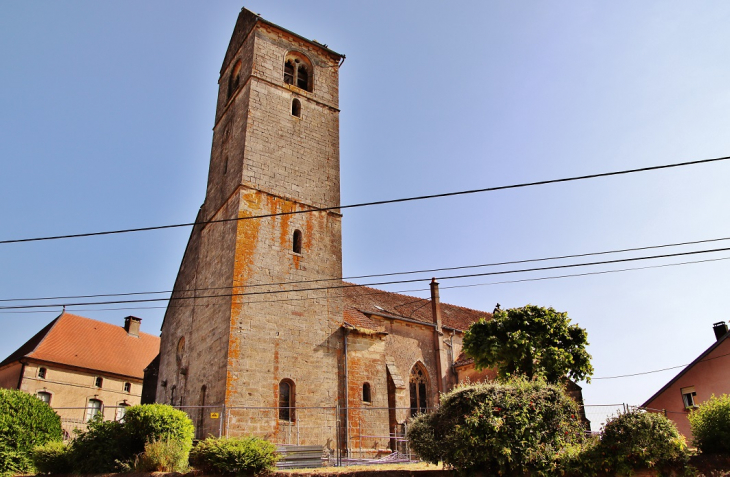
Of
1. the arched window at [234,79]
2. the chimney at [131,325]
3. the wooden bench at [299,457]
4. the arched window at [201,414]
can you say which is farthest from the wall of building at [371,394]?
the chimney at [131,325]

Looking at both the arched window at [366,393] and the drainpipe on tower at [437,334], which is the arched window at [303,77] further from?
the arched window at [366,393]

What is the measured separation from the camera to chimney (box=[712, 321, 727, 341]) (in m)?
27.8

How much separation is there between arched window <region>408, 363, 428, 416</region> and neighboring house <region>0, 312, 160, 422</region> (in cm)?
1760

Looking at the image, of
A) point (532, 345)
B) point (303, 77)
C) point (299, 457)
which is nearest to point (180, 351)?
point (299, 457)

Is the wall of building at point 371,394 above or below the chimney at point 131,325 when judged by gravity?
below

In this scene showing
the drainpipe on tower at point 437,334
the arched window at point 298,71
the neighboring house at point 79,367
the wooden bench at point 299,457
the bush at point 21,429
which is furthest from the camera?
the neighboring house at point 79,367

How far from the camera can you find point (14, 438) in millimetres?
13164

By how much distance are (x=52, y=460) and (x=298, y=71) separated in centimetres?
1822

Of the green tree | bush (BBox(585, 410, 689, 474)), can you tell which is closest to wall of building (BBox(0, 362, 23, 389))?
the green tree

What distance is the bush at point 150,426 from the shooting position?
12.6 m

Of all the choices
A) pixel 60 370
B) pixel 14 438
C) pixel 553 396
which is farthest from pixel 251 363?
pixel 60 370

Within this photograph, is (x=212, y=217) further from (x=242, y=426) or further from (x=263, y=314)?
(x=242, y=426)

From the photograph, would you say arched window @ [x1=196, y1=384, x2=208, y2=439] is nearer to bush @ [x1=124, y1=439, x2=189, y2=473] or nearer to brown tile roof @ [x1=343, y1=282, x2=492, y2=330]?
bush @ [x1=124, y1=439, x2=189, y2=473]

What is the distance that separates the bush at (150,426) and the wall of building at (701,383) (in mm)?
20624
